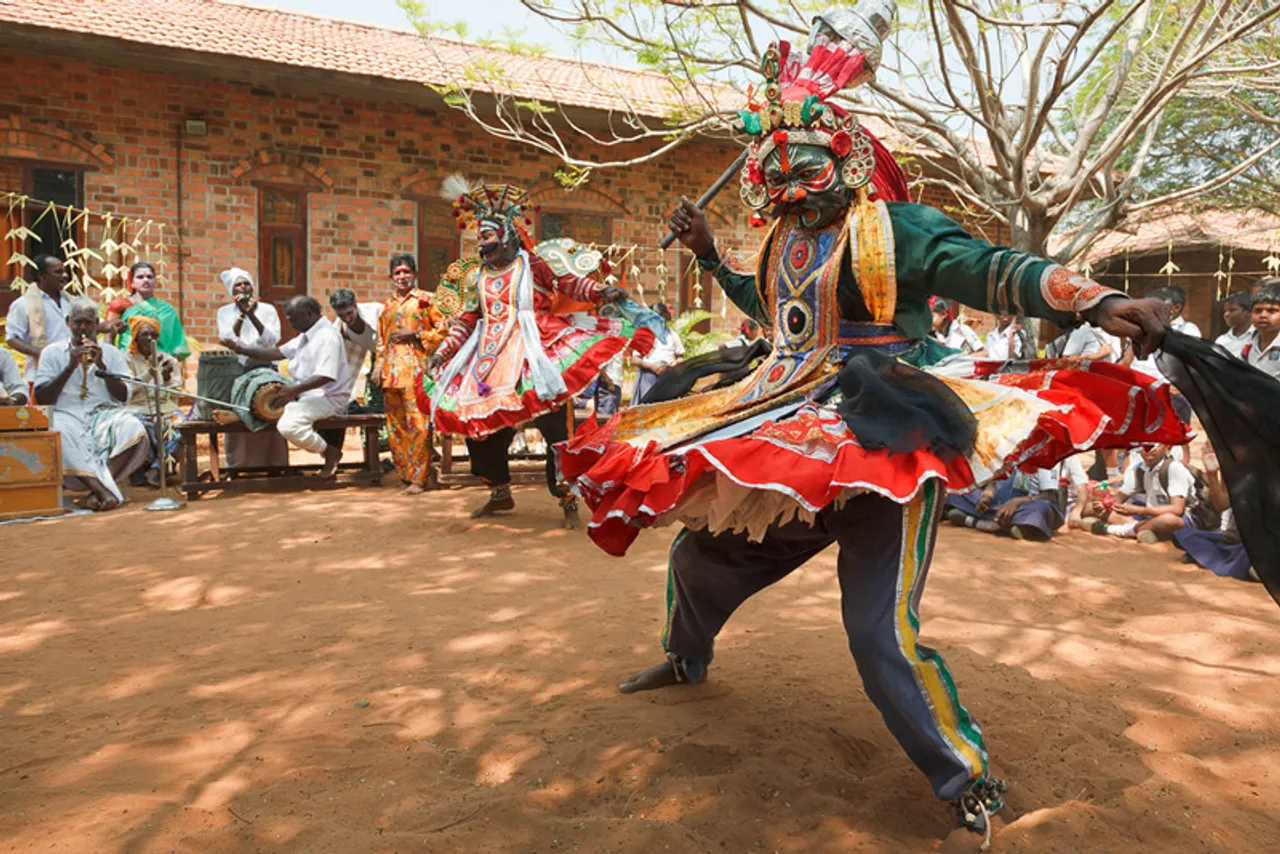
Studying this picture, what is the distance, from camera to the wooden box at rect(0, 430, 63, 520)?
22.8ft

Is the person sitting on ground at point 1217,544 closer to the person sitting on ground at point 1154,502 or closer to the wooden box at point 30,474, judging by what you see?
the person sitting on ground at point 1154,502

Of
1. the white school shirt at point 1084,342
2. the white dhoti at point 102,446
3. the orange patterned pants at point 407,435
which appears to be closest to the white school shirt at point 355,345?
the orange patterned pants at point 407,435

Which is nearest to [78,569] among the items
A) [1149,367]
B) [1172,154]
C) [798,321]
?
[798,321]

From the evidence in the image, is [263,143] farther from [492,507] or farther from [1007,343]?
[1007,343]

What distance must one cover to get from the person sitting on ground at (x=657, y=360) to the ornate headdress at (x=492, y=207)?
2798 millimetres

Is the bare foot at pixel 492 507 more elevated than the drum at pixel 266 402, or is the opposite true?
the drum at pixel 266 402

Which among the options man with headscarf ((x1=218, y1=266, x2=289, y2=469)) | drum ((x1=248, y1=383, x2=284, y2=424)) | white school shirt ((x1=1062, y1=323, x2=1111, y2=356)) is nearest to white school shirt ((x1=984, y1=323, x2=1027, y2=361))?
white school shirt ((x1=1062, y1=323, x2=1111, y2=356))

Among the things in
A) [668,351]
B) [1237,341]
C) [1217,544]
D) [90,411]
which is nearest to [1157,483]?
[1217,544]

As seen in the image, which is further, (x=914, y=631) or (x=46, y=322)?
(x=46, y=322)

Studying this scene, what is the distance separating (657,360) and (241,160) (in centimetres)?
572

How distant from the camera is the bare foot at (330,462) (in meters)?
8.68

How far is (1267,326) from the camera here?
5742mm

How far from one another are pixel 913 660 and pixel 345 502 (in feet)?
20.6

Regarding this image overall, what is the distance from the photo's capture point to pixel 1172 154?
15867 millimetres
